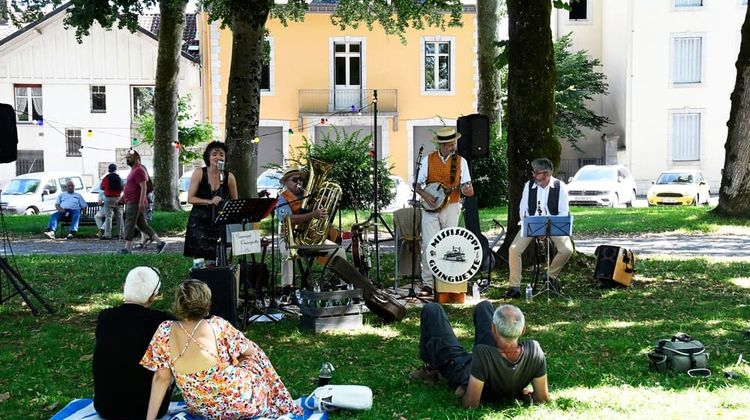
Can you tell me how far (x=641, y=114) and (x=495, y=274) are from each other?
2713cm

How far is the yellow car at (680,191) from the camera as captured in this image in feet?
89.0

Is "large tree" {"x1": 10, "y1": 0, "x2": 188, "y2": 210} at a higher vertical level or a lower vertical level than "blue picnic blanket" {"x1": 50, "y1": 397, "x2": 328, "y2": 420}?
higher

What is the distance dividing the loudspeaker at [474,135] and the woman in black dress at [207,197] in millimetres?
3597

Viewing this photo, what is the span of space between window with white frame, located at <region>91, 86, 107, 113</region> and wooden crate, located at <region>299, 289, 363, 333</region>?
33568 mm

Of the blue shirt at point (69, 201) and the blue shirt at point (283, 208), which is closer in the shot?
the blue shirt at point (283, 208)

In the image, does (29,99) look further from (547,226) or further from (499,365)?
(499,365)

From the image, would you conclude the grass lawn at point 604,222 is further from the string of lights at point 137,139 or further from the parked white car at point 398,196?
the string of lights at point 137,139

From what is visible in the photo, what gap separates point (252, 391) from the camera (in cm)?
527

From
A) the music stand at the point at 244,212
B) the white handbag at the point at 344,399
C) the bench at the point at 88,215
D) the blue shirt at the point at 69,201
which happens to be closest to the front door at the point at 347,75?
the bench at the point at 88,215

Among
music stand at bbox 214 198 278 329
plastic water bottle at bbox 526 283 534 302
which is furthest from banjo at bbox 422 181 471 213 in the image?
music stand at bbox 214 198 278 329

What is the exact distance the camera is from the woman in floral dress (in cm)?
505

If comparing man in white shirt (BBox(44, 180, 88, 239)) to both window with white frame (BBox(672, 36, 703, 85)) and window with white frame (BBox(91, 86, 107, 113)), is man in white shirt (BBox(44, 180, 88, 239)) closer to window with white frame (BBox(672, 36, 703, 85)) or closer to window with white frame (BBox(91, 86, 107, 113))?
window with white frame (BBox(91, 86, 107, 113))

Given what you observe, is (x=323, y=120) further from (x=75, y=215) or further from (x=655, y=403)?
(x=655, y=403)

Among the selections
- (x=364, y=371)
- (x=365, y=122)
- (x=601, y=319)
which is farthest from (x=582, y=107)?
(x=364, y=371)
